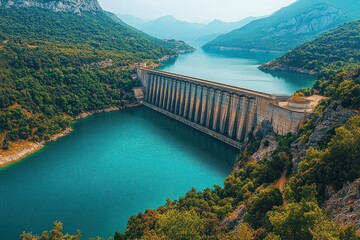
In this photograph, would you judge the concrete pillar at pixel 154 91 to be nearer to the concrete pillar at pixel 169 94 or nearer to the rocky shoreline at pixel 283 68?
the concrete pillar at pixel 169 94

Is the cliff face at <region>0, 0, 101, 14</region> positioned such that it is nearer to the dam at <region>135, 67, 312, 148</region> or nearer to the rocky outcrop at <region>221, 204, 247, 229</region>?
the dam at <region>135, 67, 312, 148</region>

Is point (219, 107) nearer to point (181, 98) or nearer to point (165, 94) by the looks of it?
point (181, 98)

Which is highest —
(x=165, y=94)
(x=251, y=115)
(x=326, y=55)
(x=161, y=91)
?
(x=326, y=55)

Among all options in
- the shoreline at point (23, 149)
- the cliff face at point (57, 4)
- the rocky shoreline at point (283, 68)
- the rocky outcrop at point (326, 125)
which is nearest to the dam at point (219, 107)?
the rocky outcrop at point (326, 125)

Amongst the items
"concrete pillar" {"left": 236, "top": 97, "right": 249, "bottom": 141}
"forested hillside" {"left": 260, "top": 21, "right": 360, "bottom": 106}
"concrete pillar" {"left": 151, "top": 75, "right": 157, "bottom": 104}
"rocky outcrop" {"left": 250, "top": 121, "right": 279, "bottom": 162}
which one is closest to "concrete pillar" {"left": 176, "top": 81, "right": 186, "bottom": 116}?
"concrete pillar" {"left": 151, "top": 75, "right": 157, "bottom": 104}

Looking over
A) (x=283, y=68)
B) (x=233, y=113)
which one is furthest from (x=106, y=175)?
(x=283, y=68)

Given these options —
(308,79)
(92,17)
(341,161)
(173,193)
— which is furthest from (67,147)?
(92,17)
